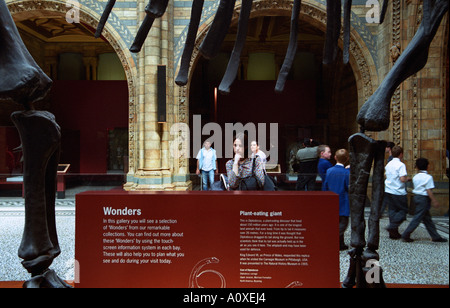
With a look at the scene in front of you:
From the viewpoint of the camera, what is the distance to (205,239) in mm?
1993

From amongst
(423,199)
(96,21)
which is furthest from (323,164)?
(96,21)

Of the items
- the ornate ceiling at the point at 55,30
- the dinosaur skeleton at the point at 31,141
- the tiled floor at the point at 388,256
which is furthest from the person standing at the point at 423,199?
the ornate ceiling at the point at 55,30

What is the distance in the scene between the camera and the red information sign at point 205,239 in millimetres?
1966

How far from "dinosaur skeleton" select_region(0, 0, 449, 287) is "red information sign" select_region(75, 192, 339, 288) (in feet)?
0.66

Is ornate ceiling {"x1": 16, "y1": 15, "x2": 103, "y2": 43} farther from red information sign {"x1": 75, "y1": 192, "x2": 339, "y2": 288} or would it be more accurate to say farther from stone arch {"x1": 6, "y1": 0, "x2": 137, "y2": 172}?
red information sign {"x1": 75, "y1": 192, "x2": 339, "y2": 288}

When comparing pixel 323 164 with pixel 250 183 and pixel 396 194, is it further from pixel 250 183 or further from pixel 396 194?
pixel 250 183

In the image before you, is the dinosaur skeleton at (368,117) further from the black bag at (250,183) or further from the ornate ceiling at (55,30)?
the ornate ceiling at (55,30)

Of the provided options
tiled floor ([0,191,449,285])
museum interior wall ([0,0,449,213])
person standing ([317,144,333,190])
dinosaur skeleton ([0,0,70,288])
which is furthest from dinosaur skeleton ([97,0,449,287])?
museum interior wall ([0,0,449,213])

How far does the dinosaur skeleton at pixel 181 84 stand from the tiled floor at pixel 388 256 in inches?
61.1

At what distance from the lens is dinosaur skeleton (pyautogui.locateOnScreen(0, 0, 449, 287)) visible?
1631 millimetres

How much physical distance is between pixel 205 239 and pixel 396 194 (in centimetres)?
334
